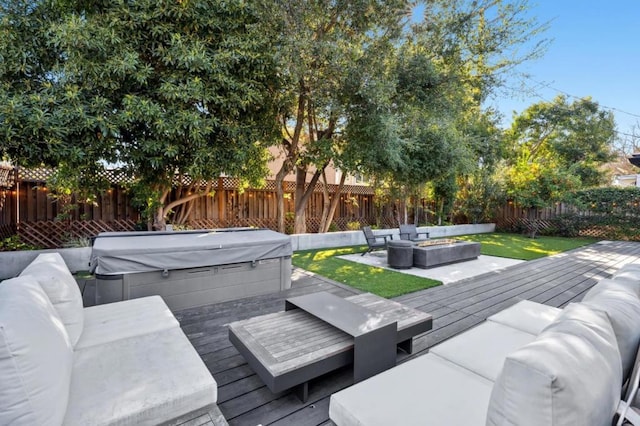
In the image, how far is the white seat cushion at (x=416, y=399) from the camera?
4.61 feet

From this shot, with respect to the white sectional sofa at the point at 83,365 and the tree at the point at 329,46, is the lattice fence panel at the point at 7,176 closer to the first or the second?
the white sectional sofa at the point at 83,365

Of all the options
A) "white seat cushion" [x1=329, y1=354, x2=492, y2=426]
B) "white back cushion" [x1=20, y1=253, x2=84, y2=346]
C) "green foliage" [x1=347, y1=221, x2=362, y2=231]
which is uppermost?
"white back cushion" [x1=20, y1=253, x2=84, y2=346]

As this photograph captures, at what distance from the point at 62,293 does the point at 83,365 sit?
0.55 m

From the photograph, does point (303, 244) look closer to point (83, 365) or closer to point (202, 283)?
point (202, 283)

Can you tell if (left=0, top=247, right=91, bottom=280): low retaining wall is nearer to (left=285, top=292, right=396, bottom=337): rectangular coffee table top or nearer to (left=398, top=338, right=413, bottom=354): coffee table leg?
(left=285, top=292, right=396, bottom=337): rectangular coffee table top

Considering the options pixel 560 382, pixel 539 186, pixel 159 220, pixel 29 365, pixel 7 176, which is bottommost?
pixel 29 365

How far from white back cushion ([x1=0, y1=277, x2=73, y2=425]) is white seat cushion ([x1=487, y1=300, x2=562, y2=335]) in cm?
294

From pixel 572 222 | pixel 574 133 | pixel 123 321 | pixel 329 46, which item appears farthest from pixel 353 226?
pixel 574 133

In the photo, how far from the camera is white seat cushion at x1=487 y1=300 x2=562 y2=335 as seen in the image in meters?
2.39

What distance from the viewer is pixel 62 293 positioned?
2.01 m

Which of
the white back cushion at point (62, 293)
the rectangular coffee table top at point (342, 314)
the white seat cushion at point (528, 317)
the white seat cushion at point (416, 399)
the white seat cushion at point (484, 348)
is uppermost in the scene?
the white back cushion at point (62, 293)

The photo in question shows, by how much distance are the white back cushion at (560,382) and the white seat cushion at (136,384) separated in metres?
1.45

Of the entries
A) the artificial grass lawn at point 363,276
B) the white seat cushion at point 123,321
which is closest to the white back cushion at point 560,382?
the white seat cushion at point 123,321

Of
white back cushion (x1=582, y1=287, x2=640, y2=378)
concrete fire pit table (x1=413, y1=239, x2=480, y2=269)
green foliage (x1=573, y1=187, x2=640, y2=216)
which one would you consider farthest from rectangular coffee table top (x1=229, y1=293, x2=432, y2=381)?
green foliage (x1=573, y1=187, x2=640, y2=216)
